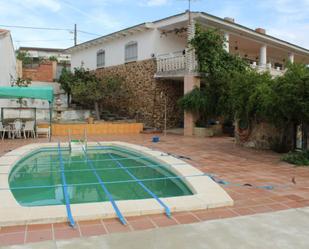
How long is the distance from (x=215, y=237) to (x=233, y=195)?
2070 millimetres

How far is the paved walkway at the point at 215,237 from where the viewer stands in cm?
364

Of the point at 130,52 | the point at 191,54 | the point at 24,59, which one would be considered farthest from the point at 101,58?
the point at 24,59

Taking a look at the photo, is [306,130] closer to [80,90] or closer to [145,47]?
[145,47]

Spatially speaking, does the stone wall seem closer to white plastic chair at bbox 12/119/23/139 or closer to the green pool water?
white plastic chair at bbox 12/119/23/139

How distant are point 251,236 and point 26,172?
6820mm

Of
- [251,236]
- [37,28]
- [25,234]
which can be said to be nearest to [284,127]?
[251,236]

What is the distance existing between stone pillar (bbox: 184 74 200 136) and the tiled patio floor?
5836 millimetres

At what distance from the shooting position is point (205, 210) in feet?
16.5

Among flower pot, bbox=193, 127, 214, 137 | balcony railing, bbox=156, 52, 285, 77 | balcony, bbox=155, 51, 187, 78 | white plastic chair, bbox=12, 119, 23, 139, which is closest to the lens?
white plastic chair, bbox=12, 119, 23, 139

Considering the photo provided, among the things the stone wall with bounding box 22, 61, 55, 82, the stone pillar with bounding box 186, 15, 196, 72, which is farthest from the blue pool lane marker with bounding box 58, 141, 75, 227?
the stone wall with bounding box 22, 61, 55, 82

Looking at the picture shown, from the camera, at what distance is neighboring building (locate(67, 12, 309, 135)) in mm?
17500

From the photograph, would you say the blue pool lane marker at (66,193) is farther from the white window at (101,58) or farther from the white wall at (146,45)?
the white window at (101,58)

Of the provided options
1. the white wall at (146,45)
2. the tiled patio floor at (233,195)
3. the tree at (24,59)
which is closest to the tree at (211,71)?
the white wall at (146,45)

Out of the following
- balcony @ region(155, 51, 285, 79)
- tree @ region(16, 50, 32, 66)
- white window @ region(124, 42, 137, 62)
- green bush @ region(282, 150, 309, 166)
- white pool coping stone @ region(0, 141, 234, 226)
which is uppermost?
tree @ region(16, 50, 32, 66)
